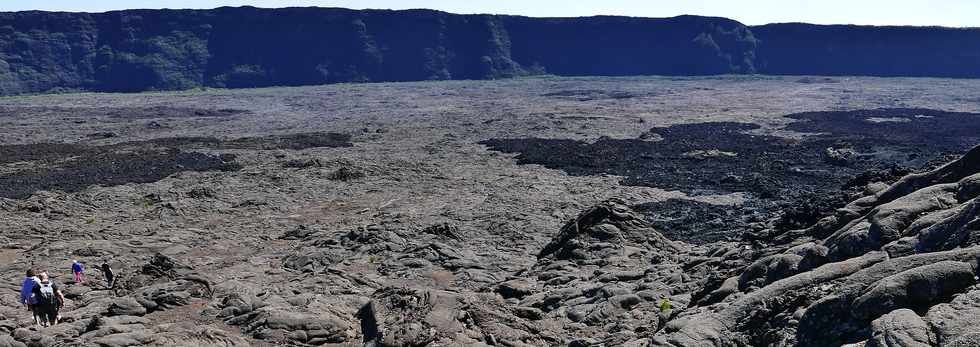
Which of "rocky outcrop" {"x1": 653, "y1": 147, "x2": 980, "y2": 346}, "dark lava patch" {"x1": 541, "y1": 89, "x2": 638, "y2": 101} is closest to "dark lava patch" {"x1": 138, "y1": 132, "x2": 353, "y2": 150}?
"rocky outcrop" {"x1": 653, "y1": 147, "x2": 980, "y2": 346}

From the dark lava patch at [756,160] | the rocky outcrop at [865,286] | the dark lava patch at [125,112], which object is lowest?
the dark lava patch at [125,112]

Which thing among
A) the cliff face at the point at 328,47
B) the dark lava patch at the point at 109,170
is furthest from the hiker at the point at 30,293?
the cliff face at the point at 328,47

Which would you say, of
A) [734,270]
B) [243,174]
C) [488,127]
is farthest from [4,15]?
[734,270]

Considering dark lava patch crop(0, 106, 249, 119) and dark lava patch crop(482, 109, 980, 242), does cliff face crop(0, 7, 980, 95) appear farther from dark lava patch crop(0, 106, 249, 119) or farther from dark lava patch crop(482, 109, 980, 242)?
dark lava patch crop(482, 109, 980, 242)

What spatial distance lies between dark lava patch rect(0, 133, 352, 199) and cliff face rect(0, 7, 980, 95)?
77.1 meters

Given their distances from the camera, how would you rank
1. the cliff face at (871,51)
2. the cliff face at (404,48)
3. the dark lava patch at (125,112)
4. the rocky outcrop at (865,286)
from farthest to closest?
the cliff face at (871,51)
the cliff face at (404,48)
the dark lava patch at (125,112)
the rocky outcrop at (865,286)

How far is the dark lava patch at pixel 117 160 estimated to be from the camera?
37500 mm

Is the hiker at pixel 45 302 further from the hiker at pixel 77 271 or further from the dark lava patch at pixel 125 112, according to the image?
the dark lava patch at pixel 125 112

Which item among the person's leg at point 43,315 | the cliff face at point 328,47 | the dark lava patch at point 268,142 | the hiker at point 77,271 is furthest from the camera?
the cliff face at point 328,47

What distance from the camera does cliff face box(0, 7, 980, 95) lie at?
126 metres

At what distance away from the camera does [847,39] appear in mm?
143625

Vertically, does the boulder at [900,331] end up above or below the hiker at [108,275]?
above

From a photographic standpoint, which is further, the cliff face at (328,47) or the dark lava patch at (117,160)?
the cliff face at (328,47)

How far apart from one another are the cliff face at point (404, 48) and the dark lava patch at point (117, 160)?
77.1 metres
